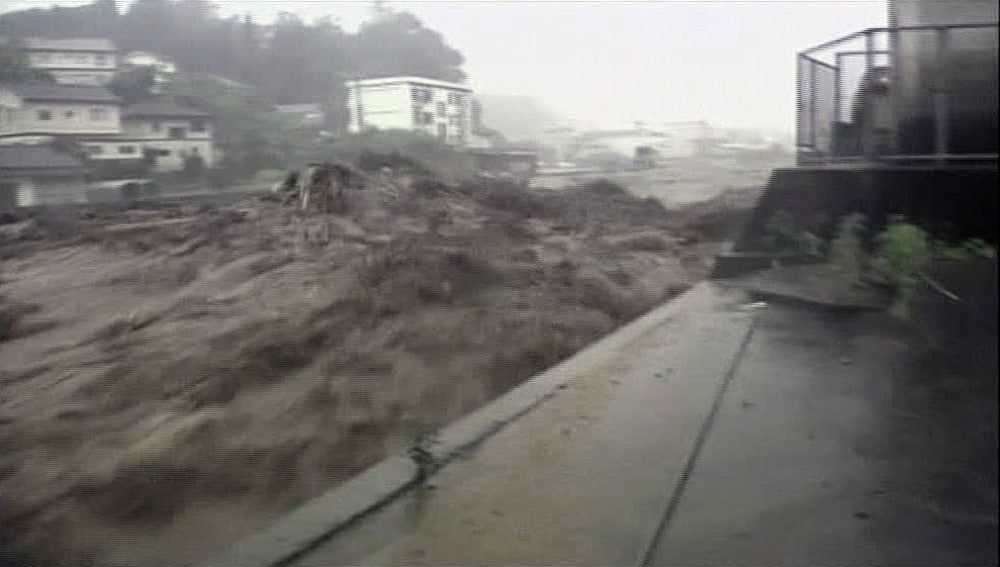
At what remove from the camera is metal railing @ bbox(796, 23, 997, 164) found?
9.74 ft

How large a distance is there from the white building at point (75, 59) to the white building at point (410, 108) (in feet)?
3.47

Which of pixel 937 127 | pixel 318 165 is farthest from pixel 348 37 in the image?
pixel 937 127

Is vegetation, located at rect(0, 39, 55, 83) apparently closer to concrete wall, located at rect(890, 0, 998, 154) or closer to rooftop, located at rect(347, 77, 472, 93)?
rooftop, located at rect(347, 77, 472, 93)

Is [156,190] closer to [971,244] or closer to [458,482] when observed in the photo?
[458,482]

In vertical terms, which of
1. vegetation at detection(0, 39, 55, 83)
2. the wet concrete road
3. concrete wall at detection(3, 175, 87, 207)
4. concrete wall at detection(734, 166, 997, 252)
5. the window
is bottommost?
the wet concrete road

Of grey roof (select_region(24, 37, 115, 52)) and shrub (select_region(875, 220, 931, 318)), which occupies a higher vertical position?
grey roof (select_region(24, 37, 115, 52))

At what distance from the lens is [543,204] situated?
5367 millimetres

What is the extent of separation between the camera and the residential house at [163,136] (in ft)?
15.7

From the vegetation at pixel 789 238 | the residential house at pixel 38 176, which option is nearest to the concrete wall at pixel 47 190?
the residential house at pixel 38 176

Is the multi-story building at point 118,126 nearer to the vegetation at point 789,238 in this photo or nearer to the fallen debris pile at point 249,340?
the fallen debris pile at point 249,340

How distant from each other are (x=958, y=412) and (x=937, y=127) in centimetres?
87

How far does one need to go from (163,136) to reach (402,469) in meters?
1.82

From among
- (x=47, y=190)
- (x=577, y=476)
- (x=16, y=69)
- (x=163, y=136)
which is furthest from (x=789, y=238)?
(x=16, y=69)

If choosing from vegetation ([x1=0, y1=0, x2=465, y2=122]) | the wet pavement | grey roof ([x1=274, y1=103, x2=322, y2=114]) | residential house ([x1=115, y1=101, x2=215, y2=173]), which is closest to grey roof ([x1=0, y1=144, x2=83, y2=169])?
residential house ([x1=115, y1=101, x2=215, y2=173])
